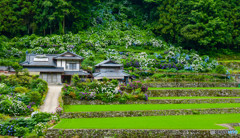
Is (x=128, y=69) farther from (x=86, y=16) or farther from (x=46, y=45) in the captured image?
(x=86, y=16)

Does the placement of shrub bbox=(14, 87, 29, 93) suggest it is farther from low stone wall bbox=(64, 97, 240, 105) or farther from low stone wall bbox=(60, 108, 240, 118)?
low stone wall bbox=(60, 108, 240, 118)

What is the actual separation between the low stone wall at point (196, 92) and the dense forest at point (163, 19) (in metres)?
20.8

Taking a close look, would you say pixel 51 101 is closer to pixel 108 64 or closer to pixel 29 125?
pixel 29 125

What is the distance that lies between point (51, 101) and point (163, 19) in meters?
37.8

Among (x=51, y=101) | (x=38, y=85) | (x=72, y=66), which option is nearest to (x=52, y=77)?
(x=72, y=66)

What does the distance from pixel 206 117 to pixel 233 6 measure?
4219 cm

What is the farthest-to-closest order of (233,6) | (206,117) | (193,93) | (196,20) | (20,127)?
1. (233,6)
2. (196,20)
3. (193,93)
4. (206,117)
5. (20,127)

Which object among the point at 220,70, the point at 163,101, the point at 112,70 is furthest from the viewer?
the point at 220,70

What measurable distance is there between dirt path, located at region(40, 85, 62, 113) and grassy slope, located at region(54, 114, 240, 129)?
3201 mm

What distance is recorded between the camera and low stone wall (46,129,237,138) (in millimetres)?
20281

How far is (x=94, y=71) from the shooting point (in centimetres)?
4244

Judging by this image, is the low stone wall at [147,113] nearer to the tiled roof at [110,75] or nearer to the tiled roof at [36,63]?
the tiled roof at [110,75]

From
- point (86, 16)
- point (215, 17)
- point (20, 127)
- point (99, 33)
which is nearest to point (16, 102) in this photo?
point (20, 127)

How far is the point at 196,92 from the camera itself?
3462 centimetres
